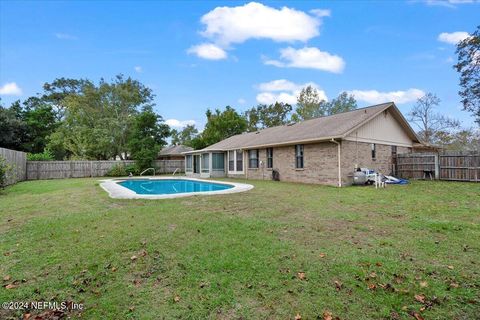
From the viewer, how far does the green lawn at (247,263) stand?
279 centimetres

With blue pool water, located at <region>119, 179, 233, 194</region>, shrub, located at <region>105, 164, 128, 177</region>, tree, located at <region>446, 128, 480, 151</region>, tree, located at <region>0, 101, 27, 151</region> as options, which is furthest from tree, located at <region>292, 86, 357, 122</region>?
tree, located at <region>0, 101, 27, 151</region>

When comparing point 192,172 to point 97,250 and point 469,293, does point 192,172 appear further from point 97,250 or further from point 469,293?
point 469,293

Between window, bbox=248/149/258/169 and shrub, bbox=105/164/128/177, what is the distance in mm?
12562

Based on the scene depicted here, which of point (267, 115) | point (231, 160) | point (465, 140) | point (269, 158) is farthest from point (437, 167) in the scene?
point (267, 115)

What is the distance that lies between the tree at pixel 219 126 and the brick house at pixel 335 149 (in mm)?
14407

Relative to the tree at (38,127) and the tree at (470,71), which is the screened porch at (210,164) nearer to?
the tree at (38,127)

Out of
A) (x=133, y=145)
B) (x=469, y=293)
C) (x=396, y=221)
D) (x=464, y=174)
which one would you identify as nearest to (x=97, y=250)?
(x=469, y=293)

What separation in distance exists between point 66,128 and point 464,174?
35052mm

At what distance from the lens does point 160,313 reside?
2678mm

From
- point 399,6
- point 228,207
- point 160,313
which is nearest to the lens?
point 160,313

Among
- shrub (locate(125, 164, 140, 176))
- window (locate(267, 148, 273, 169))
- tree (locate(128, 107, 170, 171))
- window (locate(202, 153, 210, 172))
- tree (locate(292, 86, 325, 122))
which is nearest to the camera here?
window (locate(267, 148, 273, 169))

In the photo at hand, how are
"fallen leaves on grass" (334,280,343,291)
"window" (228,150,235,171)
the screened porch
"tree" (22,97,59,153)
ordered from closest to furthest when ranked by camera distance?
A: "fallen leaves on grass" (334,280,343,291), "window" (228,150,235,171), the screened porch, "tree" (22,97,59,153)

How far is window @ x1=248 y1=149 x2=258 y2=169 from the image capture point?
18989 millimetres

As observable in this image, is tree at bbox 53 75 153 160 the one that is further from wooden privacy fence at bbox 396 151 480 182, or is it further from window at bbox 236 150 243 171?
wooden privacy fence at bbox 396 151 480 182
